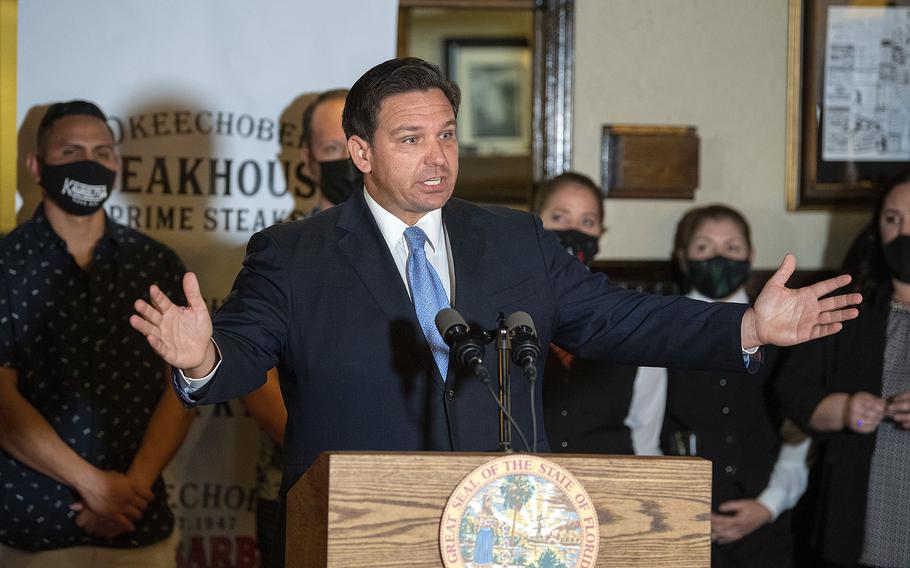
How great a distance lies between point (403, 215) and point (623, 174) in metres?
2.35

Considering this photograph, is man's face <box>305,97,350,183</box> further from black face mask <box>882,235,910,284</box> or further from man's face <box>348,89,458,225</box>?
black face mask <box>882,235,910,284</box>

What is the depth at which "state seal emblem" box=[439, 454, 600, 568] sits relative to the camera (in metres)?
1.81

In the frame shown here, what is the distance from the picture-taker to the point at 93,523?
353cm

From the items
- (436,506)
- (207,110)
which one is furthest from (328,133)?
(436,506)

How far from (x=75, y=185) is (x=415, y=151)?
1545 mm

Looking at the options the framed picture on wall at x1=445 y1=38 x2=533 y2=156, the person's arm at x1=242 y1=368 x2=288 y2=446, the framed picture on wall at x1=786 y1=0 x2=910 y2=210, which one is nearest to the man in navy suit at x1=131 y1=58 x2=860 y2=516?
the person's arm at x1=242 y1=368 x2=288 y2=446

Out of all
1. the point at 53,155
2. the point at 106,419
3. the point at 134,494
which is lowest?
the point at 134,494

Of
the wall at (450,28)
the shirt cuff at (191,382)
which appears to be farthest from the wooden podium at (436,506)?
the wall at (450,28)

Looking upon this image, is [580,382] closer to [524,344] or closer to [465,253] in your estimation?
[465,253]

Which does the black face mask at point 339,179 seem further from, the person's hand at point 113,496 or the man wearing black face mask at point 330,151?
the person's hand at point 113,496

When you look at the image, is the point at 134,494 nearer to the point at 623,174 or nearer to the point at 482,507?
the point at 482,507

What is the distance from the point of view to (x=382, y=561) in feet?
5.98

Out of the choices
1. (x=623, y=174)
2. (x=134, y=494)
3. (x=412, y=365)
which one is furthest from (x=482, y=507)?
(x=623, y=174)

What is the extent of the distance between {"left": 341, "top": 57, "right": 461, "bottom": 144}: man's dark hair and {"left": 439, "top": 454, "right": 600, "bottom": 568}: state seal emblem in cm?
108
